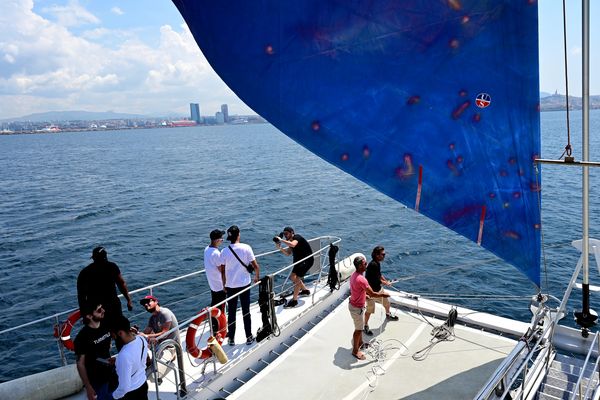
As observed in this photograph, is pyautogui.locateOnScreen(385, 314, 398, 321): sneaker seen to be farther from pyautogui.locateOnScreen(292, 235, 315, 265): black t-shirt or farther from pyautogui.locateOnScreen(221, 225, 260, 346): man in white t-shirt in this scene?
pyautogui.locateOnScreen(221, 225, 260, 346): man in white t-shirt

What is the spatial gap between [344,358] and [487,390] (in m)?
3.07

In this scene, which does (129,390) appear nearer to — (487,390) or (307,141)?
(307,141)

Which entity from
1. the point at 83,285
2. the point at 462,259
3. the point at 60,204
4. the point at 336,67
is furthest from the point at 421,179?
the point at 60,204

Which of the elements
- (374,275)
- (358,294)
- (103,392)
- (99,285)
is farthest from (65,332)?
(374,275)

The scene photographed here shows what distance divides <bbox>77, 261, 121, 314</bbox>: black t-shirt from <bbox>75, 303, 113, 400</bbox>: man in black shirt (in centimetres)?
107

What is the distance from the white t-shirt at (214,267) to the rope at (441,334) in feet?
12.0

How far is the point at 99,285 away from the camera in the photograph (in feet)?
22.4

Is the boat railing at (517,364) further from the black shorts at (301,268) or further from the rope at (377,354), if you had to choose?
the black shorts at (301,268)

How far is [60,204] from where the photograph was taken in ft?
126

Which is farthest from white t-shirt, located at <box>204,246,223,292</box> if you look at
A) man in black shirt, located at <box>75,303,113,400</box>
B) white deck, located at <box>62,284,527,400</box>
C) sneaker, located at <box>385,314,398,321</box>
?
sneaker, located at <box>385,314,398,321</box>

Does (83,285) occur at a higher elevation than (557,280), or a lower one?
higher

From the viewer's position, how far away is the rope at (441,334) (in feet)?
25.8

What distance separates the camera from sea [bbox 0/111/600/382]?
17.7 metres

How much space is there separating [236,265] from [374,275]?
256 centimetres
